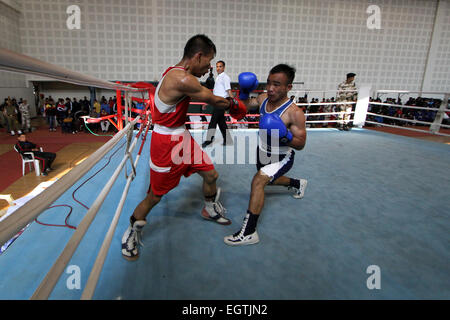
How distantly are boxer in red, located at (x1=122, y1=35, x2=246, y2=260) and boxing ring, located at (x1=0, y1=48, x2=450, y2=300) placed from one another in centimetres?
15

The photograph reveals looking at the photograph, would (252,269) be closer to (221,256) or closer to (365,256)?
(221,256)

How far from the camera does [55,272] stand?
0.64m

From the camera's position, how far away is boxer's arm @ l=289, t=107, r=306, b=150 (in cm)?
172

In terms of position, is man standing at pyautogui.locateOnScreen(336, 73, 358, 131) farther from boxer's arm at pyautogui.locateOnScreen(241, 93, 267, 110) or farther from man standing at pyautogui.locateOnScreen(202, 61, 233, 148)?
boxer's arm at pyautogui.locateOnScreen(241, 93, 267, 110)

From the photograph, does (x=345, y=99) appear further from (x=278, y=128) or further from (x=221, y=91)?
(x=278, y=128)

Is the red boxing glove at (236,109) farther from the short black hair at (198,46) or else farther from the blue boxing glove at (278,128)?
the short black hair at (198,46)

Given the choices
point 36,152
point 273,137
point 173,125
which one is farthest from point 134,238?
point 36,152

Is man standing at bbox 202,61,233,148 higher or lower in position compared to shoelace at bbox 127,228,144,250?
higher

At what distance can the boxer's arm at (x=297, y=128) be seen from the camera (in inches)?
67.7

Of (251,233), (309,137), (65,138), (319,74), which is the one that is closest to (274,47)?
(319,74)

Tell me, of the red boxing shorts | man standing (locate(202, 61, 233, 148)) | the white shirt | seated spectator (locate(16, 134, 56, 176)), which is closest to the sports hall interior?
seated spectator (locate(16, 134, 56, 176))

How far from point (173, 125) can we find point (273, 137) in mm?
714

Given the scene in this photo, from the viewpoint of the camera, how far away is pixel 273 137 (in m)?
1.72
